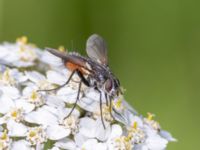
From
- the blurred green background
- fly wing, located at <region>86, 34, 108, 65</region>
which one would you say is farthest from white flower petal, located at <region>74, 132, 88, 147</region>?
the blurred green background

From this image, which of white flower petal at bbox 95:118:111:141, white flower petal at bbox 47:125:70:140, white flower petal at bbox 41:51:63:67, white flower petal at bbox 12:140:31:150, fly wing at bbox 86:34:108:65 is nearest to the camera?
white flower petal at bbox 12:140:31:150

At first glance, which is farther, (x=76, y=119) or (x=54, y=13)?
Answer: (x=54, y=13)

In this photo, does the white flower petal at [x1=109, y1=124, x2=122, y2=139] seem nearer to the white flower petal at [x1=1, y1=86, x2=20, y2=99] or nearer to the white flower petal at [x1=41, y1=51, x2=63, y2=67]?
the white flower petal at [x1=1, y1=86, x2=20, y2=99]

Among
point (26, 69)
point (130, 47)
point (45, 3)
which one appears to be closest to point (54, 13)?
point (45, 3)

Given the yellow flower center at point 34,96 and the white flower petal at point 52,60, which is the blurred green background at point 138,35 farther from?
the yellow flower center at point 34,96

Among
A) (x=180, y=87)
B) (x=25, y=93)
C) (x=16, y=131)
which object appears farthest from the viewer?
(x=180, y=87)

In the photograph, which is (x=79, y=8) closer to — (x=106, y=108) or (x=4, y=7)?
(x=4, y=7)
